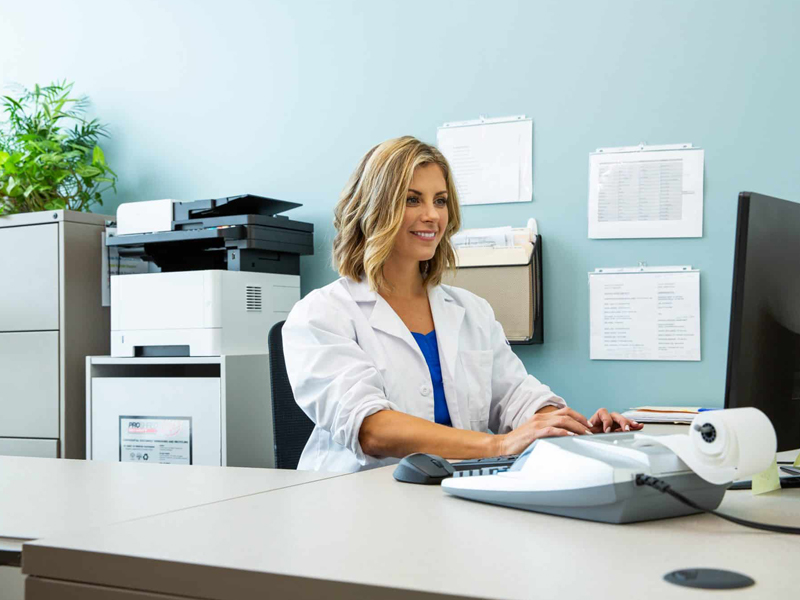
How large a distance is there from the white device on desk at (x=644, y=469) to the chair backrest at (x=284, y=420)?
1023 millimetres

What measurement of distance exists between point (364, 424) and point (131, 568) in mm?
844

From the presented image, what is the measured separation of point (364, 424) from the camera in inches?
62.4

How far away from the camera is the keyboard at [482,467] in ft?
3.48

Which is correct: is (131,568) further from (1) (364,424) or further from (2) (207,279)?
(2) (207,279)

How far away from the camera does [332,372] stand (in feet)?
5.37

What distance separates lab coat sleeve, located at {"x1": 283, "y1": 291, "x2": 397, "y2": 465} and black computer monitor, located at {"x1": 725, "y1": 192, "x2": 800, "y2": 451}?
0.74 metres

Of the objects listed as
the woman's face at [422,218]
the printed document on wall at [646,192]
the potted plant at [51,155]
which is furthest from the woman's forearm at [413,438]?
the potted plant at [51,155]

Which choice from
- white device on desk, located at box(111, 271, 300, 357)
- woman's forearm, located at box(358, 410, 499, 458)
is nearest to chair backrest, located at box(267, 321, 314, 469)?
woman's forearm, located at box(358, 410, 499, 458)

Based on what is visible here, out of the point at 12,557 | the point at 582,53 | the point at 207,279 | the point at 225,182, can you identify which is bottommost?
the point at 12,557

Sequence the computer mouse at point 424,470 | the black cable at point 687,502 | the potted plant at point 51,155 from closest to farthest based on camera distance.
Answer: the black cable at point 687,502, the computer mouse at point 424,470, the potted plant at point 51,155

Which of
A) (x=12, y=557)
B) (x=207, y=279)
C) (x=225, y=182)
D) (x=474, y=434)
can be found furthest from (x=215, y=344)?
(x=12, y=557)

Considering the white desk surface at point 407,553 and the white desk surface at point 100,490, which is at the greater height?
the white desk surface at point 407,553

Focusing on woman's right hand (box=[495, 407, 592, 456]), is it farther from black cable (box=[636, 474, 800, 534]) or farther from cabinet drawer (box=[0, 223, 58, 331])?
cabinet drawer (box=[0, 223, 58, 331])

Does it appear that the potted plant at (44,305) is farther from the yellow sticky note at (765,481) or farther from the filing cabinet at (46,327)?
the yellow sticky note at (765,481)
